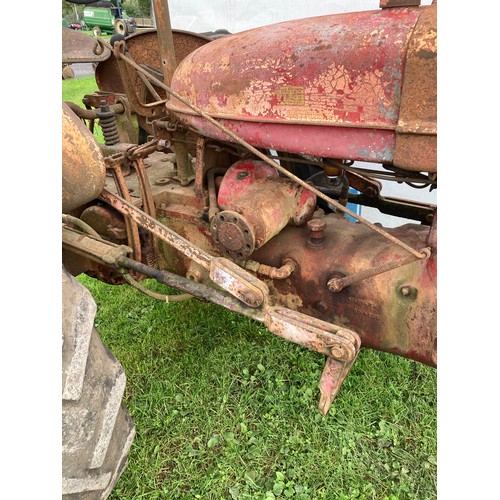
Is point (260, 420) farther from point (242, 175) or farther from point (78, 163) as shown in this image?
point (78, 163)

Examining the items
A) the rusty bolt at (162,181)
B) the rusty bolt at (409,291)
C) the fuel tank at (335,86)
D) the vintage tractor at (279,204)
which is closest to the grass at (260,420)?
the vintage tractor at (279,204)

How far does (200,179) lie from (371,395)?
1250mm

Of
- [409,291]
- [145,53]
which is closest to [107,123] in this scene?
[145,53]

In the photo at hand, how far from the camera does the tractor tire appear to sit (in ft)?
4.04

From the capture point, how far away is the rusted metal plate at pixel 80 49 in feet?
8.01

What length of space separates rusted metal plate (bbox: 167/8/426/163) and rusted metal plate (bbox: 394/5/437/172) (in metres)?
0.03

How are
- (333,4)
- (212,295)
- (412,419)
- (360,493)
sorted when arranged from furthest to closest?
1. (333,4)
2. (412,419)
3. (360,493)
4. (212,295)

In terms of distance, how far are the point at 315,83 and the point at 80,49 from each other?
5.81ft

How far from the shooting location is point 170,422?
6.49 ft

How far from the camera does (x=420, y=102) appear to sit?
1.18 meters

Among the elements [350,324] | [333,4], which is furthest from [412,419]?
[333,4]

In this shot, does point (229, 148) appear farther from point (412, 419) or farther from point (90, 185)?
point (412, 419)

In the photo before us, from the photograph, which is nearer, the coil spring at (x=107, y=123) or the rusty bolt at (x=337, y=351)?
the rusty bolt at (x=337, y=351)

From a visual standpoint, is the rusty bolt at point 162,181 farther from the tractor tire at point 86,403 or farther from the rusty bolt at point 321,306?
the rusty bolt at point 321,306
